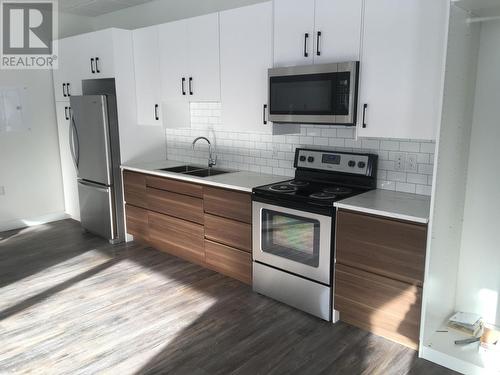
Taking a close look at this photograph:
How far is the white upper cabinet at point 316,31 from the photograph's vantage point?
9.18ft

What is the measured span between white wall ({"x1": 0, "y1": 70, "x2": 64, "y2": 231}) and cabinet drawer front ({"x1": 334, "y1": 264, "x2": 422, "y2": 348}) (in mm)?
4294

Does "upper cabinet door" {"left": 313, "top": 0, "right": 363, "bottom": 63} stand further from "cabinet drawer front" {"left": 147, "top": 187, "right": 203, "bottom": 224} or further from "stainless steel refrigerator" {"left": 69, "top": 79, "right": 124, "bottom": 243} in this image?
"stainless steel refrigerator" {"left": 69, "top": 79, "right": 124, "bottom": 243}

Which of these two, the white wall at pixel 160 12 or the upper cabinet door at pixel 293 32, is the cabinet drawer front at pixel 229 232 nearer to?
the upper cabinet door at pixel 293 32

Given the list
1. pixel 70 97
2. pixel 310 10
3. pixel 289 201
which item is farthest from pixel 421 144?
pixel 70 97

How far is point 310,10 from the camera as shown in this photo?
299 centimetres

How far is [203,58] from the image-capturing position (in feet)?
12.5

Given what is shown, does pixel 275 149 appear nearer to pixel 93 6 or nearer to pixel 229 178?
pixel 229 178

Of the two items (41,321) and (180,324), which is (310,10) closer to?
(180,324)

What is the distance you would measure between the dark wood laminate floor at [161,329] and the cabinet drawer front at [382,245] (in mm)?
493

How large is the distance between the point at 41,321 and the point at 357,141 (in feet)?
8.80

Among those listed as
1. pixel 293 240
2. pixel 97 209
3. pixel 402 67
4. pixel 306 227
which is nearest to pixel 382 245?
pixel 306 227

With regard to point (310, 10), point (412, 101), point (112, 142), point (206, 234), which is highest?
point (310, 10)

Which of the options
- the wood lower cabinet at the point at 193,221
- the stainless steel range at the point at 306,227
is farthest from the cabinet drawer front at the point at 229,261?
the stainless steel range at the point at 306,227
